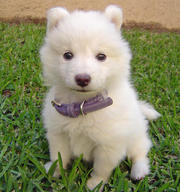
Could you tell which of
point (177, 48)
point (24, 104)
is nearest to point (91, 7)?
point (177, 48)

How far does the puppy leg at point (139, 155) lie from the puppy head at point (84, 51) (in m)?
0.83

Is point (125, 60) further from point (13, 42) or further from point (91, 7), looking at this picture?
point (91, 7)

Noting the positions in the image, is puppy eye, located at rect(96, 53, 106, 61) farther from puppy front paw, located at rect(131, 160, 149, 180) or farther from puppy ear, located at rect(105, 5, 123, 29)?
puppy front paw, located at rect(131, 160, 149, 180)

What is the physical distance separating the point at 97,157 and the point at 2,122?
1.30 m

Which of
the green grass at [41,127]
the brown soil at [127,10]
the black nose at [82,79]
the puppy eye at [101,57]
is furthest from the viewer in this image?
the brown soil at [127,10]

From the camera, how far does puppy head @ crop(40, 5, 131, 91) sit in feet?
5.42

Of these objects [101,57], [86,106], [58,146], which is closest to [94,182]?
[58,146]

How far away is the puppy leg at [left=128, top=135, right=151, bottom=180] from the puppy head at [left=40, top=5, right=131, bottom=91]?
2.73 feet

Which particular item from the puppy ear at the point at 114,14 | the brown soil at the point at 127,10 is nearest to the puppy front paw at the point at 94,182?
the puppy ear at the point at 114,14

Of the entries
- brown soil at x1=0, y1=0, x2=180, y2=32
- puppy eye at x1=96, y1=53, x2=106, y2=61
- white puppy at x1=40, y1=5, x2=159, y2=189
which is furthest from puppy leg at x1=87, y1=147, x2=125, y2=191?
brown soil at x1=0, y1=0, x2=180, y2=32

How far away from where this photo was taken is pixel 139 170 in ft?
7.31

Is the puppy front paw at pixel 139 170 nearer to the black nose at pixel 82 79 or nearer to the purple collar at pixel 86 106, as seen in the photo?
the purple collar at pixel 86 106

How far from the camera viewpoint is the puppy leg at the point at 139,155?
2.24m

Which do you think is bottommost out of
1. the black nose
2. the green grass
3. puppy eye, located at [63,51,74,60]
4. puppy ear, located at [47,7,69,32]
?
the green grass
